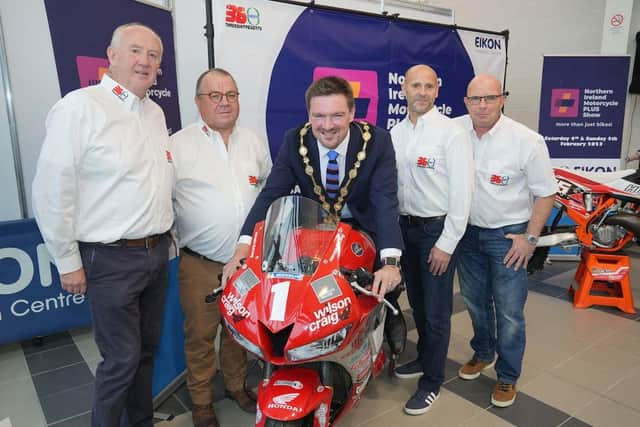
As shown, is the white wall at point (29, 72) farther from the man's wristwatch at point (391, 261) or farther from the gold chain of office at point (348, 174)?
the man's wristwatch at point (391, 261)

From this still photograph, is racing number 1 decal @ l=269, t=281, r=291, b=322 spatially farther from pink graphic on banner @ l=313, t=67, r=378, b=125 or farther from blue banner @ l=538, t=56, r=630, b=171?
blue banner @ l=538, t=56, r=630, b=171

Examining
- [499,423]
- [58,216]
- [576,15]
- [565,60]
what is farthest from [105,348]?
[576,15]

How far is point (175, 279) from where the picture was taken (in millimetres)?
2307

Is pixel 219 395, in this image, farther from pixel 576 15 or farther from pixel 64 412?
pixel 576 15

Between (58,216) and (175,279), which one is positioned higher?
(58,216)

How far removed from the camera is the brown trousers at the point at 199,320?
212cm

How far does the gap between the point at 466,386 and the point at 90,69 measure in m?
2.54

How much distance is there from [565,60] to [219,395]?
4636mm

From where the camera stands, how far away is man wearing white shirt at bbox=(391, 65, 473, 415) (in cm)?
206

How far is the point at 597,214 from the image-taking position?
3.61 meters

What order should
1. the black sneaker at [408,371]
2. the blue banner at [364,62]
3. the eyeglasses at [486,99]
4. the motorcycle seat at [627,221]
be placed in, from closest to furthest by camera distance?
the eyeglasses at [486,99], the black sneaker at [408,371], the blue banner at [364,62], the motorcycle seat at [627,221]

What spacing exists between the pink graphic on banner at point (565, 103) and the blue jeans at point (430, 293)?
3447 mm

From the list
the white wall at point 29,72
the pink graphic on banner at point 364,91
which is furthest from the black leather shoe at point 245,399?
the pink graphic on banner at point 364,91

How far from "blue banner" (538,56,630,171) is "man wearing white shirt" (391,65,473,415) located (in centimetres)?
326
